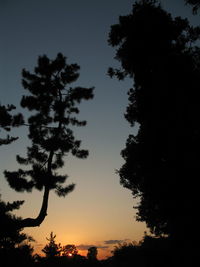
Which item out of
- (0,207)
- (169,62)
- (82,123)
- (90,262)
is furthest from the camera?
(90,262)

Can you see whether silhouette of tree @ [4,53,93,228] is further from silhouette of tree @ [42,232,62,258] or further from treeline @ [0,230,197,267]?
silhouette of tree @ [42,232,62,258]

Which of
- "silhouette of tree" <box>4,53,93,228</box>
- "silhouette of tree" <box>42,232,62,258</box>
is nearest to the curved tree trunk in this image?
"silhouette of tree" <box>4,53,93,228</box>

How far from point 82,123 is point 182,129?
6815 millimetres

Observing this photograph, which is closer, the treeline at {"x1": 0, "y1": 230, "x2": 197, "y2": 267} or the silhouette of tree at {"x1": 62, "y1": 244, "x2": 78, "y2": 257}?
the treeline at {"x1": 0, "y1": 230, "x2": 197, "y2": 267}

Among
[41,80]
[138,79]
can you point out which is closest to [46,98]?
[41,80]

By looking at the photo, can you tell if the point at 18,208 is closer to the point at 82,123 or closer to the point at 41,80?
the point at 82,123

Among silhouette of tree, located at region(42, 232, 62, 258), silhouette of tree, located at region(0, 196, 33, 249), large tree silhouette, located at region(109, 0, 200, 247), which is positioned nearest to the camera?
silhouette of tree, located at region(0, 196, 33, 249)

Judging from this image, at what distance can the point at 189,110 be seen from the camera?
14688 millimetres

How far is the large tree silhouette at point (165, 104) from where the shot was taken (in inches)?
579

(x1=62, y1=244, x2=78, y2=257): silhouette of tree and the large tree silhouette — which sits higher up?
the large tree silhouette

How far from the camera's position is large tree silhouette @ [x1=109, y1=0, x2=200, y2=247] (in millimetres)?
14719

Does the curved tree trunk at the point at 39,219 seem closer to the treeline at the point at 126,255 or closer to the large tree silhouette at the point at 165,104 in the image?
the treeline at the point at 126,255

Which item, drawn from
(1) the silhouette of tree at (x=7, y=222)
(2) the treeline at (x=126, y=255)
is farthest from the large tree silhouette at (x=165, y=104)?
(1) the silhouette of tree at (x=7, y=222)

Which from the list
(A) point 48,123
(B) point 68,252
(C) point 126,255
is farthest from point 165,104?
(B) point 68,252
